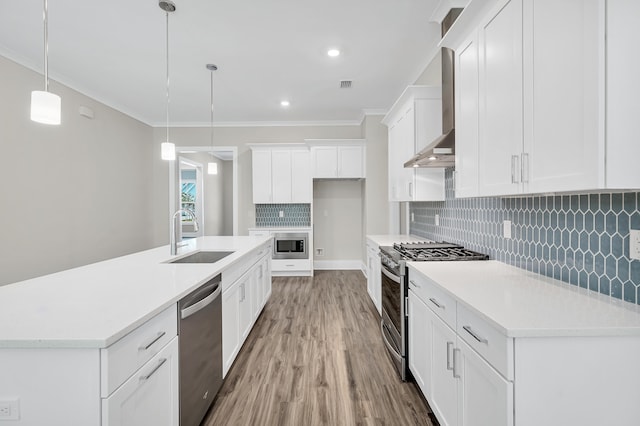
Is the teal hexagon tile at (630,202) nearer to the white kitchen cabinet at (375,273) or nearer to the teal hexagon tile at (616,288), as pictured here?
the teal hexagon tile at (616,288)

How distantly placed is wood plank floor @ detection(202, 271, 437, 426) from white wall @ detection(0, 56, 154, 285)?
2.71 meters

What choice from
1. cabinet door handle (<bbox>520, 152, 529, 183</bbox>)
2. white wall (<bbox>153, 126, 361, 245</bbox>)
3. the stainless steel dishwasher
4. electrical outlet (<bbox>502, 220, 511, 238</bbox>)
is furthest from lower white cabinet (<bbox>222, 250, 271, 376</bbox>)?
white wall (<bbox>153, 126, 361, 245</bbox>)

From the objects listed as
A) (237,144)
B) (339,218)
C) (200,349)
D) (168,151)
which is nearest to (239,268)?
(200,349)

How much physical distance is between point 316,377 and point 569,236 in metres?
1.88

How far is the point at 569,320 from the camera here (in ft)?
3.50

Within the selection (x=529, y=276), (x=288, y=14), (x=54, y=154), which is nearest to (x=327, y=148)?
(x=288, y=14)

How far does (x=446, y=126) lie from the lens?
2.43 metres

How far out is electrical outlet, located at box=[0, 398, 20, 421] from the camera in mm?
979

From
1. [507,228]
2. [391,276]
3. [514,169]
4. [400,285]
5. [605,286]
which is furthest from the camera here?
[391,276]

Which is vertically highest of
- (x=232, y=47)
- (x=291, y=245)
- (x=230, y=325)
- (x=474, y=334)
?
(x=232, y=47)

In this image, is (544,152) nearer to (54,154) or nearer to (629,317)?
(629,317)

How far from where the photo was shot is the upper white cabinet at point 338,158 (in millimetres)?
5414

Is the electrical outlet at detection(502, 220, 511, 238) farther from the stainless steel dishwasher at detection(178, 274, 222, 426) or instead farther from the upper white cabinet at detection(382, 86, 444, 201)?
the stainless steel dishwasher at detection(178, 274, 222, 426)

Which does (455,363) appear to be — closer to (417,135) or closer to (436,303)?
(436,303)
